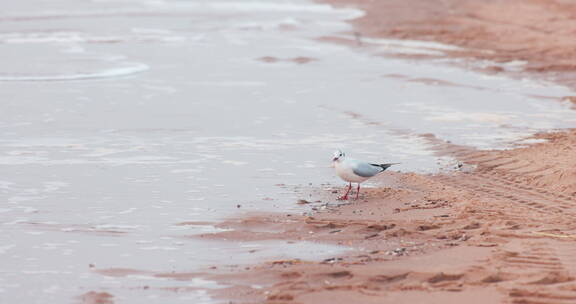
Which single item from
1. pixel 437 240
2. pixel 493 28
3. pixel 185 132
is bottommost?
pixel 493 28

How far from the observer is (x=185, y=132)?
39.5ft

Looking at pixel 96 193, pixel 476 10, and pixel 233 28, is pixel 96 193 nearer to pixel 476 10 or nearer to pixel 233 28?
pixel 233 28

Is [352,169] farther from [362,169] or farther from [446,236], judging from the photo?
[446,236]

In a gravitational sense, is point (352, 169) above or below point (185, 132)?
above

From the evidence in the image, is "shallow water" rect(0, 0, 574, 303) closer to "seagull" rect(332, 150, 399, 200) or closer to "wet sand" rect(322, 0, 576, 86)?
"seagull" rect(332, 150, 399, 200)

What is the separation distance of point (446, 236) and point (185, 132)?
525 centimetres

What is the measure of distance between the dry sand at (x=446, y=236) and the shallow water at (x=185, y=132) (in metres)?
0.35

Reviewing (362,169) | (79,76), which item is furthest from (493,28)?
(362,169)

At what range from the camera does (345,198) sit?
8.85 meters

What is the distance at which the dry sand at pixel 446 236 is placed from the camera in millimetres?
6176

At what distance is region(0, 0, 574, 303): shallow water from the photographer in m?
7.29

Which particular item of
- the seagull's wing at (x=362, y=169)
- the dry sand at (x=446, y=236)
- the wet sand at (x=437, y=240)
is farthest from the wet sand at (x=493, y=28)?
the seagull's wing at (x=362, y=169)

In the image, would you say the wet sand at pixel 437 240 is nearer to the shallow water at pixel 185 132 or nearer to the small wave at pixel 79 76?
the shallow water at pixel 185 132

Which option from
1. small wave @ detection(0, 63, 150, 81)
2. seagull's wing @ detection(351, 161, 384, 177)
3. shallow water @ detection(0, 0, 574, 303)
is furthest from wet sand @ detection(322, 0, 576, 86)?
seagull's wing @ detection(351, 161, 384, 177)
